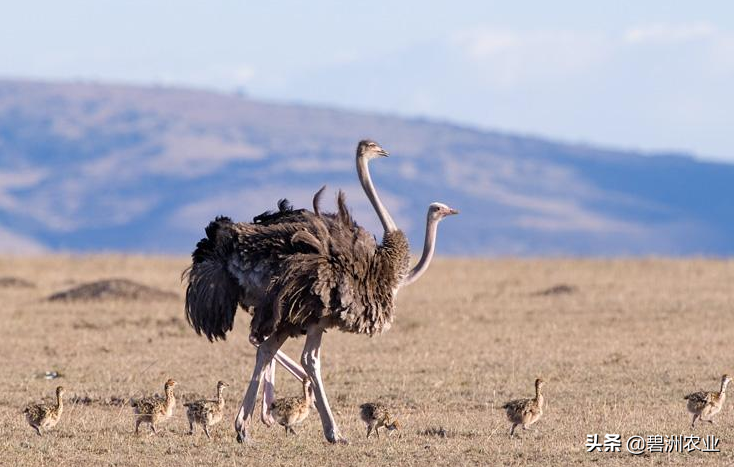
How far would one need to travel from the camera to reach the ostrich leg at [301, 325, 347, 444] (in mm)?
10742

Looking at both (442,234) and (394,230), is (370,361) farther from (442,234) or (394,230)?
(442,234)

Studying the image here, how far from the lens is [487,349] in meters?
16.8

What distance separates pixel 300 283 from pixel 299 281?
0.05 feet

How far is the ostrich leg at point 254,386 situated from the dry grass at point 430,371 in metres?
0.17

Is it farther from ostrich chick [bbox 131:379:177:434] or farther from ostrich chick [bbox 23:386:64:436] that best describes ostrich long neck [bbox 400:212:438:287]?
ostrich chick [bbox 23:386:64:436]

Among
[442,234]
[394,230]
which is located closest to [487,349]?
[394,230]

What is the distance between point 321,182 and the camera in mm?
153375

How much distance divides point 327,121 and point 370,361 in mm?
183454

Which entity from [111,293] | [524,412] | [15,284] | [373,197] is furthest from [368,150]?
[15,284]

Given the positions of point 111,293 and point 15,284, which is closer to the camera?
point 111,293

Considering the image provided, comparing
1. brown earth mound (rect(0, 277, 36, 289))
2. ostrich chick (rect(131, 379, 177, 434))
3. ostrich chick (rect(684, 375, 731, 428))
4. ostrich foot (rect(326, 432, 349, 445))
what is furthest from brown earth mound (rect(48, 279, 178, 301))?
ostrich chick (rect(684, 375, 731, 428))

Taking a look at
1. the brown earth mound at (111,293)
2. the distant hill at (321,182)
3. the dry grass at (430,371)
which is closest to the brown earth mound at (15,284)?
the dry grass at (430,371)

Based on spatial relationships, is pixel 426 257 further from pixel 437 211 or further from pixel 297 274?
pixel 297 274

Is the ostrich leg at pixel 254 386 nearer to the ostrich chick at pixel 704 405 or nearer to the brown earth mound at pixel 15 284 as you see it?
the ostrich chick at pixel 704 405
